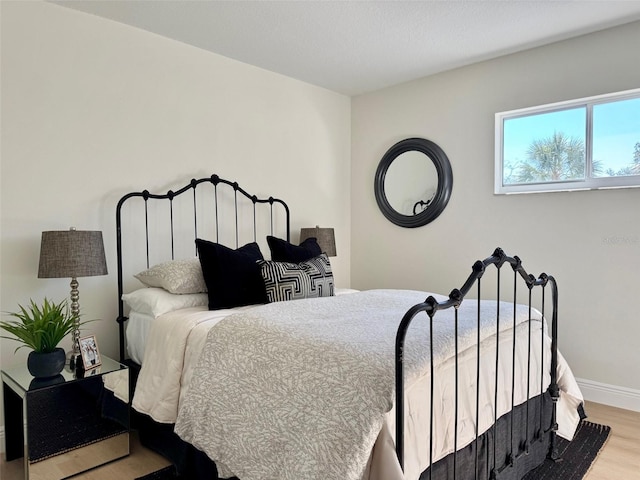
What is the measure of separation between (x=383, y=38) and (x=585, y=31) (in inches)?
52.1

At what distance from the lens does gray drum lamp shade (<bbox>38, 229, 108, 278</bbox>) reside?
86.7 inches

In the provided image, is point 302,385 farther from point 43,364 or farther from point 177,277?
point 43,364

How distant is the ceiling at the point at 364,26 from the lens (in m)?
2.59

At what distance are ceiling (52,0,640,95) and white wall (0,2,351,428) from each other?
168 millimetres

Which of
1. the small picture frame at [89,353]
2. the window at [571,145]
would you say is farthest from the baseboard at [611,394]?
the small picture frame at [89,353]

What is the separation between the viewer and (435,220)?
12.4 feet

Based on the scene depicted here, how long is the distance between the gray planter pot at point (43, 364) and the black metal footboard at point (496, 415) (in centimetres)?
170

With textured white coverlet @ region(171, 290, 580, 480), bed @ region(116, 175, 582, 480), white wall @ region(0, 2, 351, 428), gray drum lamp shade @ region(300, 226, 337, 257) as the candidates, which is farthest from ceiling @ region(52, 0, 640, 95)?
textured white coverlet @ region(171, 290, 580, 480)

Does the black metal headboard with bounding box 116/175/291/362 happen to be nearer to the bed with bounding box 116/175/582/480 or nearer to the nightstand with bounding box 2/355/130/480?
the bed with bounding box 116/175/582/480

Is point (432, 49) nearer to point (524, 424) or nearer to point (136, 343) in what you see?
point (524, 424)

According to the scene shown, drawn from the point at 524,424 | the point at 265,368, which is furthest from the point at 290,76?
the point at 524,424

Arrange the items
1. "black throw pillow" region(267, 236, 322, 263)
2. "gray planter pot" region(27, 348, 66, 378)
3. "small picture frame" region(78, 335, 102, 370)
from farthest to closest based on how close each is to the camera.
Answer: "black throw pillow" region(267, 236, 322, 263) < "small picture frame" region(78, 335, 102, 370) < "gray planter pot" region(27, 348, 66, 378)

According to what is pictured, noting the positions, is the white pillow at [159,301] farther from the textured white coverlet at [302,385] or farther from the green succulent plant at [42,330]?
the textured white coverlet at [302,385]

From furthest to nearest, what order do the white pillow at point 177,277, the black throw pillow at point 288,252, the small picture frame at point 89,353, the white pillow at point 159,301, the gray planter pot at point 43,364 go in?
1. the black throw pillow at point 288,252
2. the white pillow at point 177,277
3. the white pillow at point 159,301
4. the small picture frame at point 89,353
5. the gray planter pot at point 43,364
